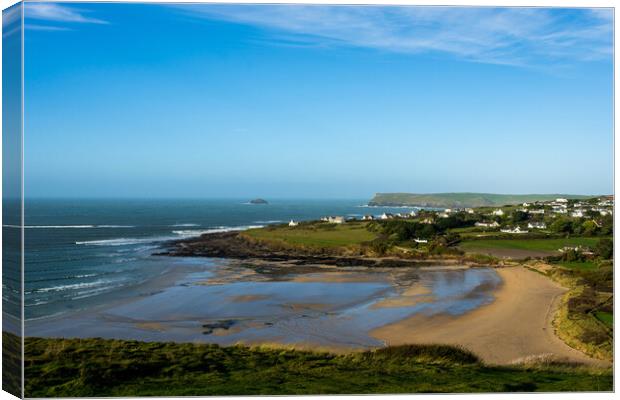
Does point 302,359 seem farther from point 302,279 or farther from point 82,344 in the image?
point 82,344

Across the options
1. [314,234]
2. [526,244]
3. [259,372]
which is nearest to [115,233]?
[314,234]

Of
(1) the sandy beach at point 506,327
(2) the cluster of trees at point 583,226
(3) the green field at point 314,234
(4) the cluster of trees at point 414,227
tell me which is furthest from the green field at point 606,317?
(3) the green field at point 314,234

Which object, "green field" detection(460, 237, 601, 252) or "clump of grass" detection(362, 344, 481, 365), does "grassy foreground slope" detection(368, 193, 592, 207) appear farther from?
"clump of grass" detection(362, 344, 481, 365)

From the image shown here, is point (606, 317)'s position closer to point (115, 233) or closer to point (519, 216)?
point (519, 216)

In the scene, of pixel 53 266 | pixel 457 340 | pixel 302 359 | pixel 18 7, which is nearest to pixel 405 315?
pixel 457 340

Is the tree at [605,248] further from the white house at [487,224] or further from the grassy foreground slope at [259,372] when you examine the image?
the grassy foreground slope at [259,372]

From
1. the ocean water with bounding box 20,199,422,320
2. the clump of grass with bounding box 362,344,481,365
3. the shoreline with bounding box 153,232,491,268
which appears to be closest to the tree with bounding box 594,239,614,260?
the shoreline with bounding box 153,232,491,268
